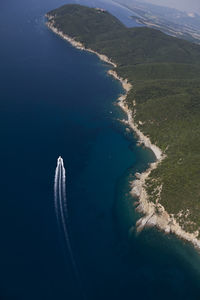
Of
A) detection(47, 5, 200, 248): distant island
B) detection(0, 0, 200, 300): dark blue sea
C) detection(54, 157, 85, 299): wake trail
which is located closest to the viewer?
detection(0, 0, 200, 300): dark blue sea

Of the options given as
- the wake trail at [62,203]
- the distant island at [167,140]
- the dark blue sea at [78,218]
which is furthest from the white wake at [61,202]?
the distant island at [167,140]

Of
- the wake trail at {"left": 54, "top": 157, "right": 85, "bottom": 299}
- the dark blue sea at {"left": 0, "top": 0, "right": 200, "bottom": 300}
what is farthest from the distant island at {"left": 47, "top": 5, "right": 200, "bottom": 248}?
the wake trail at {"left": 54, "top": 157, "right": 85, "bottom": 299}

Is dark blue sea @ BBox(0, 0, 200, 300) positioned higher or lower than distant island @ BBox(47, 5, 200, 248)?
lower

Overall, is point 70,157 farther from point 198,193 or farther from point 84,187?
point 198,193

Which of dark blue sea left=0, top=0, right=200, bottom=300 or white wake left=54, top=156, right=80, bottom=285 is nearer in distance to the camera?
dark blue sea left=0, top=0, right=200, bottom=300

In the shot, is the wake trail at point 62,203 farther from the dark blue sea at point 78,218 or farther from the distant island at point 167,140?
the distant island at point 167,140

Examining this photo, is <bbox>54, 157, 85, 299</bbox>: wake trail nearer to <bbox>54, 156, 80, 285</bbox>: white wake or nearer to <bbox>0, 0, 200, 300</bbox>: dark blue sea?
<bbox>54, 156, 80, 285</bbox>: white wake
